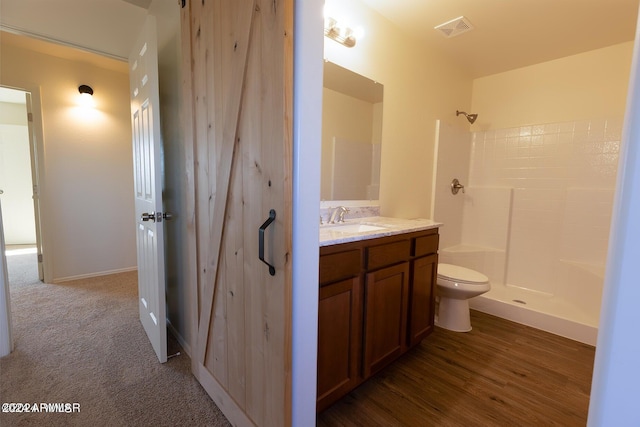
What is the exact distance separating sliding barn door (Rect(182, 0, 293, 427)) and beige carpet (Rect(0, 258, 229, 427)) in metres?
0.19

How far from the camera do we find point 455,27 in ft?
7.20

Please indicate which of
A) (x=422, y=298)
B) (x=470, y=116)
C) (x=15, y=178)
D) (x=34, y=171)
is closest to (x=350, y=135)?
(x=422, y=298)

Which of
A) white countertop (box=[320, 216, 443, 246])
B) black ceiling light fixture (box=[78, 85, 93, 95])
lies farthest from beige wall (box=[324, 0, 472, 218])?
black ceiling light fixture (box=[78, 85, 93, 95])

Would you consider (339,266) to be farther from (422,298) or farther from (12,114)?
(12,114)

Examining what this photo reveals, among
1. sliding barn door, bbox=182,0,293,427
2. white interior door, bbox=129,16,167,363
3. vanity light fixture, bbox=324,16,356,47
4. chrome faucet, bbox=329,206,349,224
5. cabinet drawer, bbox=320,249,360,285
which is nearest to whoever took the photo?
sliding barn door, bbox=182,0,293,427

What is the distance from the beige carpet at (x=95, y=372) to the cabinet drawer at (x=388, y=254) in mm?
1086

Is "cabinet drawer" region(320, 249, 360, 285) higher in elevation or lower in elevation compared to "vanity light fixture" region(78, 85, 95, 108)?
lower

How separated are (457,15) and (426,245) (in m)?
1.78

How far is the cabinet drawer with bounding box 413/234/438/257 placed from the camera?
180 cm

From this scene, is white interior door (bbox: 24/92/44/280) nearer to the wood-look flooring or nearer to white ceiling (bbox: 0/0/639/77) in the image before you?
white ceiling (bbox: 0/0/639/77)

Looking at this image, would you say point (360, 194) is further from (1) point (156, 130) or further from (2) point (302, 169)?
(1) point (156, 130)

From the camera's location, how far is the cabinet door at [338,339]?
1.23m

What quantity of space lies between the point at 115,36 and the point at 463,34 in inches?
115

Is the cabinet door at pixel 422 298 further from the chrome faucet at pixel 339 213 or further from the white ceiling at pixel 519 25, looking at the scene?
the white ceiling at pixel 519 25
